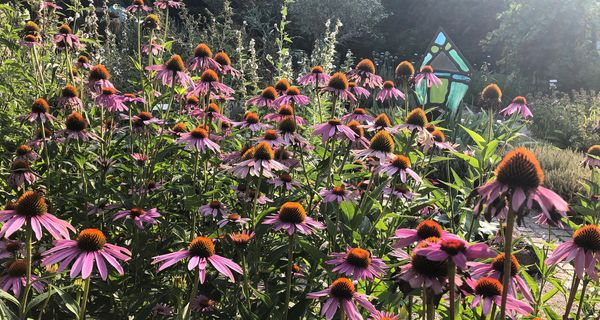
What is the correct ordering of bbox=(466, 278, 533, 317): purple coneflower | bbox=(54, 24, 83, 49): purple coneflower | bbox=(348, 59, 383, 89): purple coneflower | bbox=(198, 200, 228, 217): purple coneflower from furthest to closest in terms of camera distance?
bbox=(348, 59, 383, 89): purple coneflower < bbox=(54, 24, 83, 49): purple coneflower < bbox=(198, 200, 228, 217): purple coneflower < bbox=(466, 278, 533, 317): purple coneflower

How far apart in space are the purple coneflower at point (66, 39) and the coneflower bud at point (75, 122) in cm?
68

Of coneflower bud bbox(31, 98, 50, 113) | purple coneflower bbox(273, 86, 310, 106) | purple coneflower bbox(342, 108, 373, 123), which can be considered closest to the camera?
coneflower bud bbox(31, 98, 50, 113)

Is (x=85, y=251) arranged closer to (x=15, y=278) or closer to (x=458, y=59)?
(x=15, y=278)

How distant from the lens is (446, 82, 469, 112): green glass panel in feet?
17.2

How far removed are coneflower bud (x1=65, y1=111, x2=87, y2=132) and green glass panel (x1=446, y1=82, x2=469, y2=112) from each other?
414 centimetres

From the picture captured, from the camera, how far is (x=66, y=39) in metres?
2.43

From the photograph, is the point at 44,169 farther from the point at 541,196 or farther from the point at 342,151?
the point at 541,196

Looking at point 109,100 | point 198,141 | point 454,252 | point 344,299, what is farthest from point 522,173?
point 109,100

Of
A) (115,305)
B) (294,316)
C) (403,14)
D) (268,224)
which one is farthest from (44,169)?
(403,14)

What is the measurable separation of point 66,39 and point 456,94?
3.91 metres

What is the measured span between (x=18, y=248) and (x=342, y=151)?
3.83 ft

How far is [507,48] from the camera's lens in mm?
11125

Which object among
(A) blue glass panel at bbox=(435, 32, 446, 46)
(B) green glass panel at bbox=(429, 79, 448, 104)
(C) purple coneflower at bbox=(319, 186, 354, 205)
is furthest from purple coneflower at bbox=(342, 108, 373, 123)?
(A) blue glass panel at bbox=(435, 32, 446, 46)

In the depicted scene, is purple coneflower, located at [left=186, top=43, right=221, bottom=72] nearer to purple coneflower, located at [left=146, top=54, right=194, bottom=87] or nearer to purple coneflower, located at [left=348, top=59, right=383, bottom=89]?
purple coneflower, located at [left=146, top=54, right=194, bottom=87]
